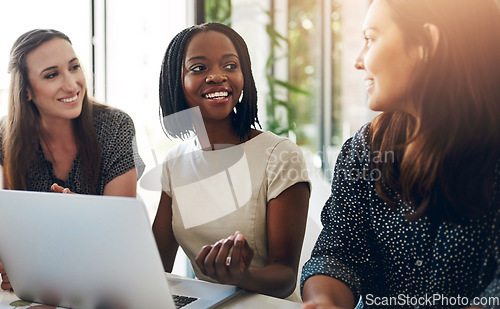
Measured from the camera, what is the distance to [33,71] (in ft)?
5.12

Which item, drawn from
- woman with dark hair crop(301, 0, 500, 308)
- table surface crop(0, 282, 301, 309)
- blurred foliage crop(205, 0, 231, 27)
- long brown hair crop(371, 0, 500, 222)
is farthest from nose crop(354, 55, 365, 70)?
blurred foliage crop(205, 0, 231, 27)

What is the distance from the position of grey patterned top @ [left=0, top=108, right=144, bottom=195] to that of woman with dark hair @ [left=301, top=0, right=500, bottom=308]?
83 cm

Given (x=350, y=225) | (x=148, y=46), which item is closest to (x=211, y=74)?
(x=350, y=225)

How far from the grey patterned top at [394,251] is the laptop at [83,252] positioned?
0.30m

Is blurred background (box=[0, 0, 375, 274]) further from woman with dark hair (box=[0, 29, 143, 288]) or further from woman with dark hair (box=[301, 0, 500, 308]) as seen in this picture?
woman with dark hair (box=[301, 0, 500, 308])

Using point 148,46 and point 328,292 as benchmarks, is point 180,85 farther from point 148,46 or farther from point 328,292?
point 148,46

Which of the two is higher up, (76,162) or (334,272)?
(76,162)

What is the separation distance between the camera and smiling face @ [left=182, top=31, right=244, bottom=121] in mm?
1354

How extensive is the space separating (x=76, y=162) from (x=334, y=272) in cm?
96

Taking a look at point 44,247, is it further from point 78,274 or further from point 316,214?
point 316,214

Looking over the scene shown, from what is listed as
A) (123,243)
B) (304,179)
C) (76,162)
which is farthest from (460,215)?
(76,162)

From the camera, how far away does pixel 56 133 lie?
1.64 metres

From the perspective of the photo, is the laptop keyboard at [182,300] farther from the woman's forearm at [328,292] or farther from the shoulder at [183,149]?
the shoulder at [183,149]

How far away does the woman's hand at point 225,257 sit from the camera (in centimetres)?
94
